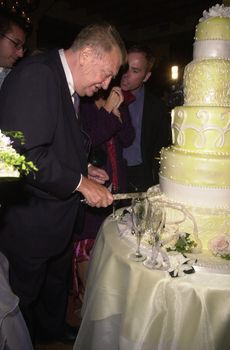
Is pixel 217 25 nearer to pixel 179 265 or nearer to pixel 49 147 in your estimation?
pixel 49 147

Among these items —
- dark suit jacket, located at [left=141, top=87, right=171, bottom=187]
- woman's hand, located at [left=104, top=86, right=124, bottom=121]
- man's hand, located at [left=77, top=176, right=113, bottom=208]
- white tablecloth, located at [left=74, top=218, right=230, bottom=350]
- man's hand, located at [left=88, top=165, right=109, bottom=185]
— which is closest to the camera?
white tablecloth, located at [left=74, top=218, right=230, bottom=350]

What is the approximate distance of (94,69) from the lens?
6.95 ft

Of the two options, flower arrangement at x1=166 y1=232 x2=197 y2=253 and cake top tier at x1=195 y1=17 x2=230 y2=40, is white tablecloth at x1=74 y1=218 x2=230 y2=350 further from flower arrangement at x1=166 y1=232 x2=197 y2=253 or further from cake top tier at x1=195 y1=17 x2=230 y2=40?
cake top tier at x1=195 y1=17 x2=230 y2=40

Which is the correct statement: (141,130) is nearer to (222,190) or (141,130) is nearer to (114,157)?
(114,157)

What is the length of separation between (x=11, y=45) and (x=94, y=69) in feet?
4.24

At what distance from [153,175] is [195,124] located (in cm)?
193

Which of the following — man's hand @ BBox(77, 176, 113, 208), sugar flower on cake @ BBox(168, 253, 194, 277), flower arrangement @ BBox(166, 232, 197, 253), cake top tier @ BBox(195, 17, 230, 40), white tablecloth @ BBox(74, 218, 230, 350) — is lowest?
white tablecloth @ BBox(74, 218, 230, 350)

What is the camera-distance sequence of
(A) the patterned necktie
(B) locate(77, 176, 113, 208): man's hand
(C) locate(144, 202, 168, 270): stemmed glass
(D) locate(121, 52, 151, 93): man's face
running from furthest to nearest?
(D) locate(121, 52, 151, 93): man's face < (A) the patterned necktie < (B) locate(77, 176, 113, 208): man's hand < (C) locate(144, 202, 168, 270): stemmed glass

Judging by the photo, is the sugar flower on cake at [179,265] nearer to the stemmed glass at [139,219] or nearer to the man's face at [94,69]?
the stemmed glass at [139,219]

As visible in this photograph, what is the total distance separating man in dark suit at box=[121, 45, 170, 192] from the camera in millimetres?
3572

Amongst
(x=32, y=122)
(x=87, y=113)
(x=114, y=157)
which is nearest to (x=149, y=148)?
(x=114, y=157)

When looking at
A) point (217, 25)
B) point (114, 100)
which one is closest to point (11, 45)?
point (114, 100)

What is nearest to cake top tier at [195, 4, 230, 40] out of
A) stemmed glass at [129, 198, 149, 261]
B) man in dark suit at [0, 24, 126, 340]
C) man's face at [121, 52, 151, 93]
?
man in dark suit at [0, 24, 126, 340]

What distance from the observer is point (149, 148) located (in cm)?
376
